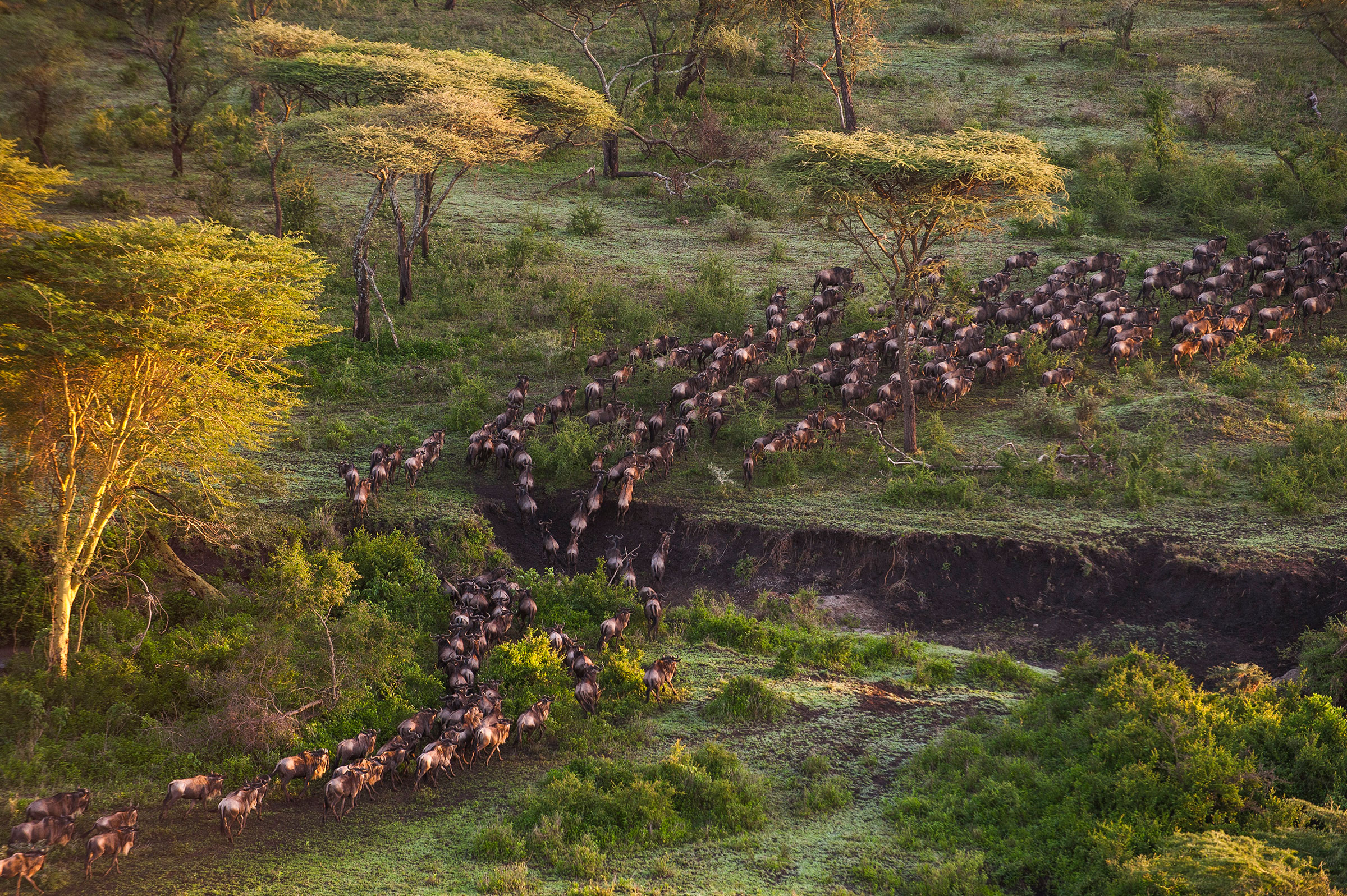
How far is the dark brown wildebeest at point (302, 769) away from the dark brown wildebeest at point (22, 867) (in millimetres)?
1864

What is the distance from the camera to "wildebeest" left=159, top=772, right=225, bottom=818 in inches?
340

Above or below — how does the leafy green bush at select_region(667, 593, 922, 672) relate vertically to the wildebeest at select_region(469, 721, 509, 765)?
above

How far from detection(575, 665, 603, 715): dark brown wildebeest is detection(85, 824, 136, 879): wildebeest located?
4.18m

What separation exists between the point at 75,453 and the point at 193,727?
10.1ft

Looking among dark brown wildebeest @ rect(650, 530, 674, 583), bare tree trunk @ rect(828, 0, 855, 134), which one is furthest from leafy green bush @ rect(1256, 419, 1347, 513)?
bare tree trunk @ rect(828, 0, 855, 134)

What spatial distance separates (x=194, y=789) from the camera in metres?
8.70

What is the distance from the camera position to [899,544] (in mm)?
13617

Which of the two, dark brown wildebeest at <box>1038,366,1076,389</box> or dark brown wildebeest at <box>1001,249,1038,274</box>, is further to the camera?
dark brown wildebeest at <box>1001,249,1038,274</box>

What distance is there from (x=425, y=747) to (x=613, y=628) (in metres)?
2.85

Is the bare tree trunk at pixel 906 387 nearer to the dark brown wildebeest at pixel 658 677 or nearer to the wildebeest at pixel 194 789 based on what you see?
the dark brown wildebeest at pixel 658 677

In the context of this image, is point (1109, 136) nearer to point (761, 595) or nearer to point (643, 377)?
point (643, 377)

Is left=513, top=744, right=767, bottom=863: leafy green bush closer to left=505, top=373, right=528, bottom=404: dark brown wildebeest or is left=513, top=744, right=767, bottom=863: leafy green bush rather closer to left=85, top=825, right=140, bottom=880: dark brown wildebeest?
left=85, top=825, right=140, bottom=880: dark brown wildebeest

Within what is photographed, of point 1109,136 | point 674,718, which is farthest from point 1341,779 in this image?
point 1109,136

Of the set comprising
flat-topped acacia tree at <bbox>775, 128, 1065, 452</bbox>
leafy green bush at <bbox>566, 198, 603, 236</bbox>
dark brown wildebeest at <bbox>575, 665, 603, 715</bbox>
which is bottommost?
dark brown wildebeest at <bbox>575, 665, 603, 715</bbox>
